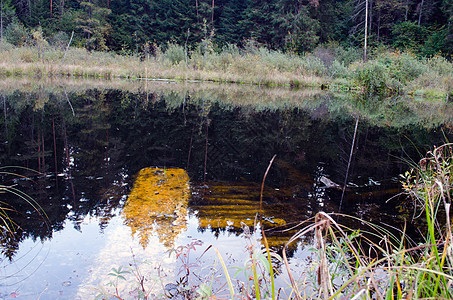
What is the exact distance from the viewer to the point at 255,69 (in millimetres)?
19219

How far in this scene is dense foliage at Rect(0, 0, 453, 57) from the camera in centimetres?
2859

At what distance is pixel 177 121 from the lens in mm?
6918

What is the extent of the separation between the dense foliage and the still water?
2307 cm

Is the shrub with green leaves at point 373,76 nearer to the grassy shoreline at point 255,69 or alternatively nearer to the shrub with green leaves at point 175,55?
the grassy shoreline at point 255,69

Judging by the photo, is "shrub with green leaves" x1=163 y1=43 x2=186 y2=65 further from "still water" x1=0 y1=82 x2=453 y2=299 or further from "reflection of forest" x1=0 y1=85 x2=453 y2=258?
"still water" x1=0 y1=82 x2=453 y2=299

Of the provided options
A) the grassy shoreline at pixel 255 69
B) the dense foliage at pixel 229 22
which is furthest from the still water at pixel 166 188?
the dense foliage at pixel 229 22

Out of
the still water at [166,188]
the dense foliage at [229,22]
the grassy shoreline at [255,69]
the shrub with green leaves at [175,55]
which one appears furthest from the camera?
the dense foliage at [229,22]

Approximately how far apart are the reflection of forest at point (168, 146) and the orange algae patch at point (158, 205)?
0.14m

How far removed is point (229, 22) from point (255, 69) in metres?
17.9

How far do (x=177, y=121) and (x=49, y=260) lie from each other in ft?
17.2

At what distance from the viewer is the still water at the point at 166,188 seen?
183 centimetres

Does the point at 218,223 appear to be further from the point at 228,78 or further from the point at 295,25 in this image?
the point at 295,25

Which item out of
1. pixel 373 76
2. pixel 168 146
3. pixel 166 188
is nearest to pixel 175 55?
pixel 373 76

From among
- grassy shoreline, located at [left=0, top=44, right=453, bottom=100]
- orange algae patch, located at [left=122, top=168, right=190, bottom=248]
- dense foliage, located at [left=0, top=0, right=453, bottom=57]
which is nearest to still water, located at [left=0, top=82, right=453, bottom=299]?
orange algae patch, located at [left=122, top=168, right=190, bottom=248]
